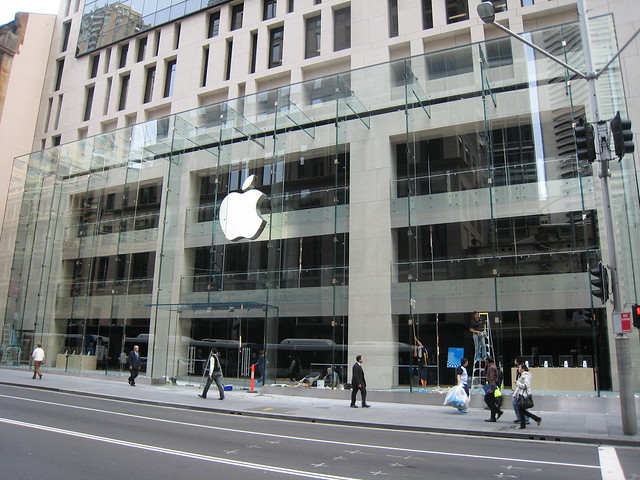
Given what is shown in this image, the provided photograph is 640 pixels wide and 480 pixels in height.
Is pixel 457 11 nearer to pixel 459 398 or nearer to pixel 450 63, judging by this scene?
pixel 450 63

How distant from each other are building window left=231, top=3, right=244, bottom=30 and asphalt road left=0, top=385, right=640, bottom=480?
90.5ft

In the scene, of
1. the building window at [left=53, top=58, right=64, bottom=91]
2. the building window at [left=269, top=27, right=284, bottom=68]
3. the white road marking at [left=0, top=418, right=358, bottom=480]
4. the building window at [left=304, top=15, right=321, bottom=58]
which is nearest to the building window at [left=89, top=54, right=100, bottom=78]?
the building window at [left=53, top=58, right=64, bottom=91]

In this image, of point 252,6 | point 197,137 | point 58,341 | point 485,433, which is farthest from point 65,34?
point 485,433

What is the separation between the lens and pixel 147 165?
3020 cm

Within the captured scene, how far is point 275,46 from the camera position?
102 ft

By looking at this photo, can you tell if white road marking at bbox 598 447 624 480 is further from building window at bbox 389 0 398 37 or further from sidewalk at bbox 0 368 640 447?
building window at bbox 389 0 398 37

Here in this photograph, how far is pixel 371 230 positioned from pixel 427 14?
1279 cm

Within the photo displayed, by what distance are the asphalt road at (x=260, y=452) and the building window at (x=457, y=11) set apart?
21.5 m

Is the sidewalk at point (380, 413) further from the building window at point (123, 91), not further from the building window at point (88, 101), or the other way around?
the building window at point (88, 101)

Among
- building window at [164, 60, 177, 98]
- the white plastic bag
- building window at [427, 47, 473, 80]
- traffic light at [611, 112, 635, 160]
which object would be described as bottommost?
the white plastic bag

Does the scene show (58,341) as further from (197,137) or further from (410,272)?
(410,272)

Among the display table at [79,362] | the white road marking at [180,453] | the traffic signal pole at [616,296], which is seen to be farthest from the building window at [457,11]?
the display table at [79,362]

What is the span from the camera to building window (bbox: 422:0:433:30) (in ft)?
86.1

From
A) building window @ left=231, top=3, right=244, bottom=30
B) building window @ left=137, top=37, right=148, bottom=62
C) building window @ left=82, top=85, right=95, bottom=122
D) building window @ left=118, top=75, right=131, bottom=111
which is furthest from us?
building window @ left=82, top=85, right=95, bottom=122
